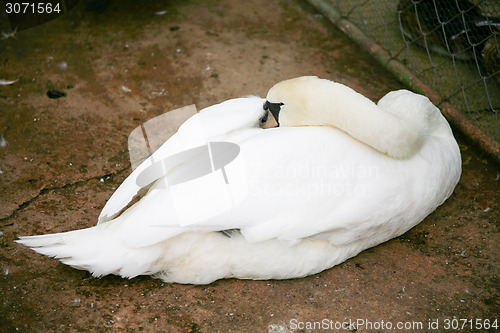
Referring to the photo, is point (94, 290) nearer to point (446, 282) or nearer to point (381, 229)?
point (381, 229)

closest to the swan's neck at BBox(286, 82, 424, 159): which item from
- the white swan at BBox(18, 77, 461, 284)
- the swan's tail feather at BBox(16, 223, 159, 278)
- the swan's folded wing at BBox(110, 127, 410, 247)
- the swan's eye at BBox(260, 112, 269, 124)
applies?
the white swan at BBox(18, 77, 461, 284)

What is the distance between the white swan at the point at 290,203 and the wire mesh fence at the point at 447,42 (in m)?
1.10

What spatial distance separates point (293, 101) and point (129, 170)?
3.65 feet

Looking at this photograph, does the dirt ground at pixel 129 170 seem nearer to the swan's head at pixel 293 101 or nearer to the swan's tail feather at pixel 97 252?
the swan's tail feather at pixel 97 252

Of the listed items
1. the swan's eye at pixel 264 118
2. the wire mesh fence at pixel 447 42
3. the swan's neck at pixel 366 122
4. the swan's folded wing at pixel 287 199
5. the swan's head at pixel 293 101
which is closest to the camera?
the swan's folded wing at pixel 287 199

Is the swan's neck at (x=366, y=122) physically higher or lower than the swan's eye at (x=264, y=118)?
higher

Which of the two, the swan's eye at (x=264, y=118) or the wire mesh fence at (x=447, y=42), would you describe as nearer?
the swan's eye at (x=264, y=118)

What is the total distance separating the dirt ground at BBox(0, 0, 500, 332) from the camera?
230 cm

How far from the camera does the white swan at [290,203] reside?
7.48 ft

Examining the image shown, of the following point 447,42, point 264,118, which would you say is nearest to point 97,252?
point 264,118

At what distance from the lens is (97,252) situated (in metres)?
2.30

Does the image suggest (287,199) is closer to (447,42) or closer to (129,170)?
(129,170)

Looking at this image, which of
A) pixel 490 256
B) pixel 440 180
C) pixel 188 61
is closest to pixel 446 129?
pixel 440 180

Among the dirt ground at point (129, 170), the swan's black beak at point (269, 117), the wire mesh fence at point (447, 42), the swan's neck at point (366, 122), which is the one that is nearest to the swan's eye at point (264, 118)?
the swan's black beak at point (269, 117)
